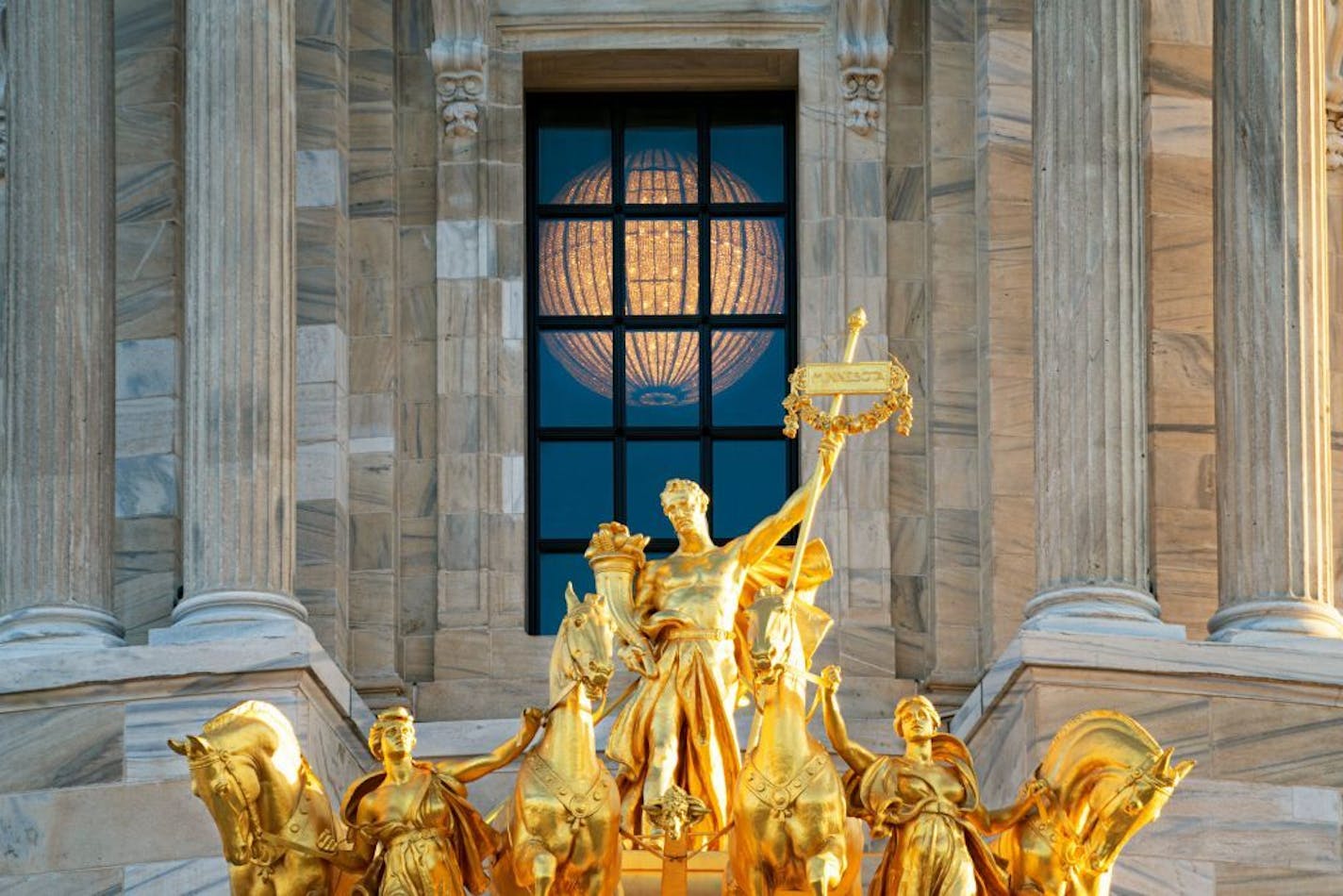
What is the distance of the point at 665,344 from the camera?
28.8m

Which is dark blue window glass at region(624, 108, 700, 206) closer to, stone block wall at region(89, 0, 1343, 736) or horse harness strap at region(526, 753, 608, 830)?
stone block wall at region(89, 0, 1343, 736)

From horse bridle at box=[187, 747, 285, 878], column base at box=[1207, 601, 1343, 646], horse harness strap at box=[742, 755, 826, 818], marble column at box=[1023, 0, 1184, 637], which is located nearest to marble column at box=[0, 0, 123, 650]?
horse bridle at box=[187, 747, 285, 878]

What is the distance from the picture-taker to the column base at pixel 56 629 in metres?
26.0

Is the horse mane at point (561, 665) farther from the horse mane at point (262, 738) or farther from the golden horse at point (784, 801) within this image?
the horse mane at point (262, 738)

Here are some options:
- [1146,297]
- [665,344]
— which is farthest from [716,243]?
[1146,297]

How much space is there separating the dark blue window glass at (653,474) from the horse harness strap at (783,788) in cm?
468

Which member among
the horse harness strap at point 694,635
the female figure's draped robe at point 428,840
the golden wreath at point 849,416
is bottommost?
the female figure's draped robe at point 428,840

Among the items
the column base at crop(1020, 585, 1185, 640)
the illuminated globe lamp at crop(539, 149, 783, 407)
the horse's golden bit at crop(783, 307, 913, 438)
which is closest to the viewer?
the horse's golden bit at crop(783, 307, 913, 438)

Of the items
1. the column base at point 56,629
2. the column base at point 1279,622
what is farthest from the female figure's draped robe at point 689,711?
the column base at point 56,629

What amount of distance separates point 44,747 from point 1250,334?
6371 millimetres

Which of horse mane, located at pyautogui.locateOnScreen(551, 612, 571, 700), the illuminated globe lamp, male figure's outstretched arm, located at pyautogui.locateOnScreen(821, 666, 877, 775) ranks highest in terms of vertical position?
the illuminated globe lamp

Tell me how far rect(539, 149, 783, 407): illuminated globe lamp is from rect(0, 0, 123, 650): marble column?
292cm

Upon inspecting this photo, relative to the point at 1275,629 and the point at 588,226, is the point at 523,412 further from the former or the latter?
the point at 1275,629

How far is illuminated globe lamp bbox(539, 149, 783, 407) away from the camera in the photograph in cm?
2873
